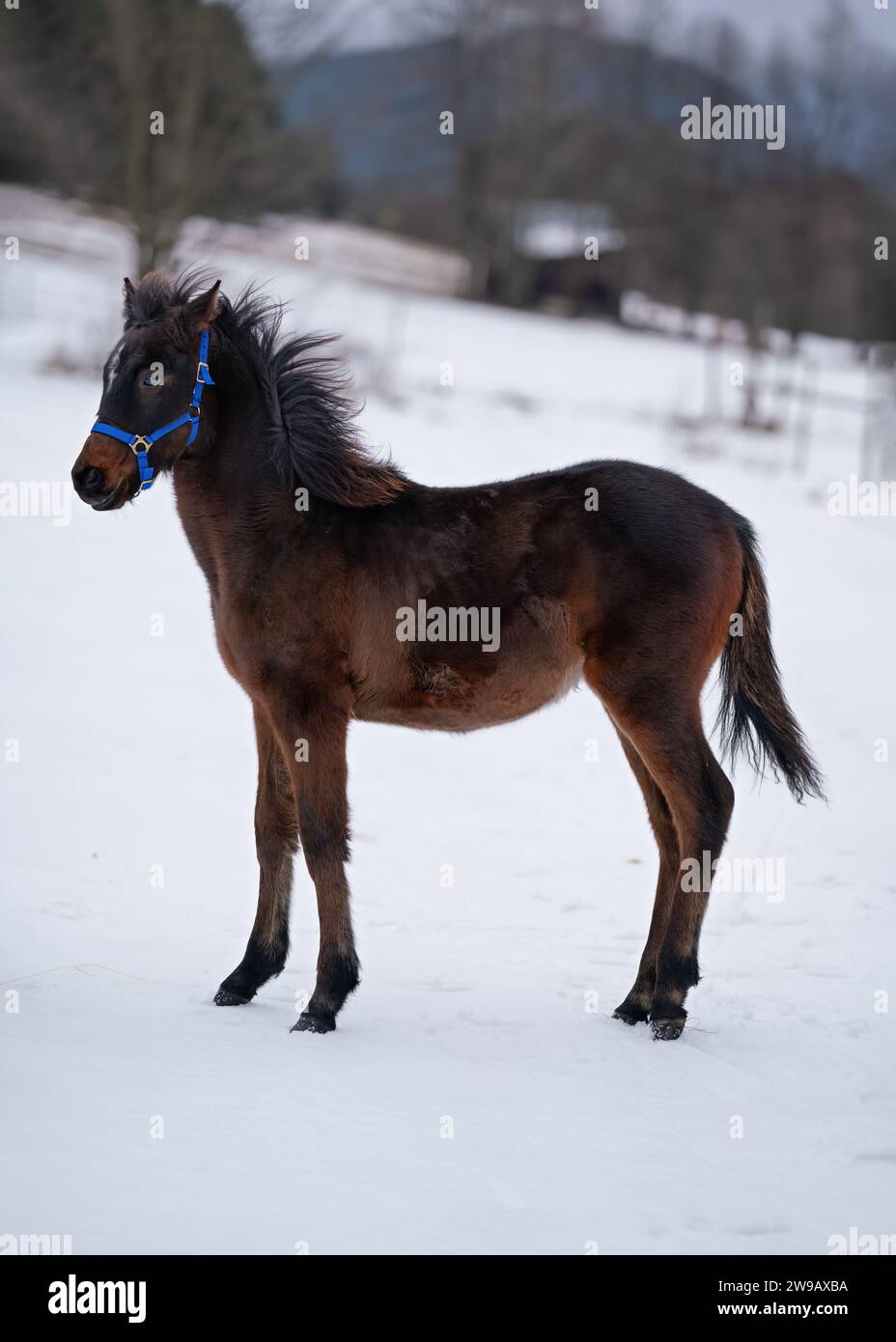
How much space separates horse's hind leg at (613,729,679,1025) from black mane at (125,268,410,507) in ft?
5.13

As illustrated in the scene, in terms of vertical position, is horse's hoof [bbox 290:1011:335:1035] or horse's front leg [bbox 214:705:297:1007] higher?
horse's front leg [bbox 214:705:297:1007]

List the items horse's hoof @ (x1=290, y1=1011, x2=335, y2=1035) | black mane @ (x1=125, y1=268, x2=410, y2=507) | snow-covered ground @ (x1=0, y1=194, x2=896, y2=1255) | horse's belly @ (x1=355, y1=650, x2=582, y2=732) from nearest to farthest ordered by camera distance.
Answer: snow-covered ground @ (x1=0, y1=194, x2=896, y2=1255) < horse's hoof @ (x1=290, y1=1011, x2=335, y2=1035) < horse's belly @ (x1=355, y1=650, x2=582, y2=732) < black mane @ (x1=125, y1=268, x2=410, y2=507)

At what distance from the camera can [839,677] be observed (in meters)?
10.8

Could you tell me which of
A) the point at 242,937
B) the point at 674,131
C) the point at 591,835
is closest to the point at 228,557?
the point at 242,937

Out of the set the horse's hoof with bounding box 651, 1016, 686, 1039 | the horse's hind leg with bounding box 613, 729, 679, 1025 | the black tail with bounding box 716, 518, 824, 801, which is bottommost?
the horse's hoof with bounding box 651, 1016, 686, 1039

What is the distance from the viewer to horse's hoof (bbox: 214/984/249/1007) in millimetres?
5246

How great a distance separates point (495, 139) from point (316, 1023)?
1481 inches

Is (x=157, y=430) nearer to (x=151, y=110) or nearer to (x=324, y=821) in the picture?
(x=324, y=821)

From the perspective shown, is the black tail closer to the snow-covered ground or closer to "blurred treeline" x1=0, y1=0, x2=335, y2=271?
the snow-covered ground

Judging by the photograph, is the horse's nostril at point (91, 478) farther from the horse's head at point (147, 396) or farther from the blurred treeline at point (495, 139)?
the blurred treeline at point (495, 139)

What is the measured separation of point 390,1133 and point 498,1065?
725 millimetres

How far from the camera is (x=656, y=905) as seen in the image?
5.32m

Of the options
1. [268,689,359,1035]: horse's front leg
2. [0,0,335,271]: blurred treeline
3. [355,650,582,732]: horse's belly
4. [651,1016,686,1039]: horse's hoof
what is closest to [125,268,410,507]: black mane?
[355,650,582,732]: horse's belly

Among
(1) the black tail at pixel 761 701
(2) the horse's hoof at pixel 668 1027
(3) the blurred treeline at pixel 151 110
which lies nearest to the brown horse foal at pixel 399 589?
(2) the horse's hoof at pixel 668 1027
